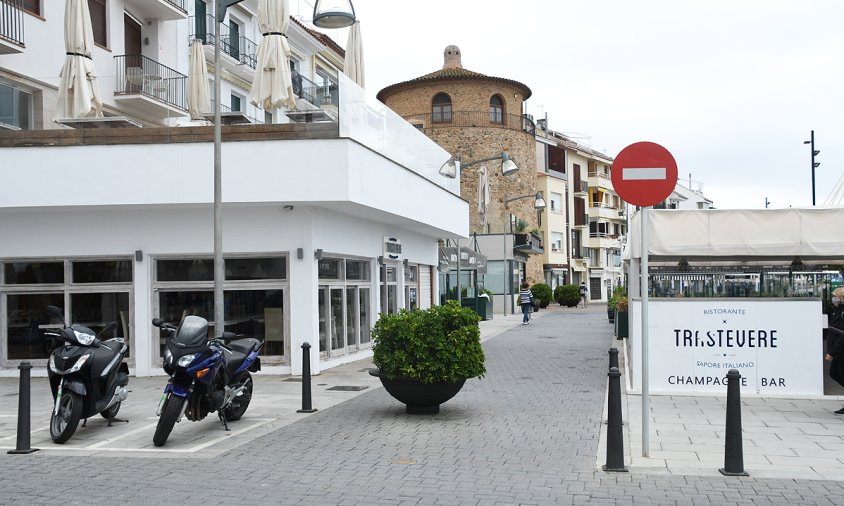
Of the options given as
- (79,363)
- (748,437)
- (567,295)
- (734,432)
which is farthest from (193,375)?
(567,295)

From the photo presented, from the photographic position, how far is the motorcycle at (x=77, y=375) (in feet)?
29.3

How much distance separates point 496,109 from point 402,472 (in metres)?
52.9

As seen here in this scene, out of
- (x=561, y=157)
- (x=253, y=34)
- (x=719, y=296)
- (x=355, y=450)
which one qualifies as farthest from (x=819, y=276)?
(x=561, y=157)

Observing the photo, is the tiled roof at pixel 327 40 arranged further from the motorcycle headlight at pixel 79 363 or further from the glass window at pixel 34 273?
the motorcycle headlight at pixel 79 363

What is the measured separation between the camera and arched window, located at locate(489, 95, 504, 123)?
192ft

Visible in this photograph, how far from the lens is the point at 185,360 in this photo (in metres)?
8.60

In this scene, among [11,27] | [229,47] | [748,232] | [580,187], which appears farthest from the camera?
[580,187]

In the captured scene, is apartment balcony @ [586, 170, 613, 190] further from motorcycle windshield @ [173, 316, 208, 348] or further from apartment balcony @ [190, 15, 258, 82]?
motorcycle windshield @ [173, 316, 208, 348]

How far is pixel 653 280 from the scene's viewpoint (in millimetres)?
13180

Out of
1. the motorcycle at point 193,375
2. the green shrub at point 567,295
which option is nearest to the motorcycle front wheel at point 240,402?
the motorcycle at point 193,375

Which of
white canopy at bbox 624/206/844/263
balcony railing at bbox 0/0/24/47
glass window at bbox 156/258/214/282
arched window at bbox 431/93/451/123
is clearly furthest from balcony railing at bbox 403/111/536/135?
white canopy at bbox 624/206/844/263

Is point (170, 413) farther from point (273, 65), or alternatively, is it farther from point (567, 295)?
point (567, 295)

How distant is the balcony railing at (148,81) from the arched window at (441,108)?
3472 centimetres

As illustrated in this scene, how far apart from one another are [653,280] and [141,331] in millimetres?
9072
